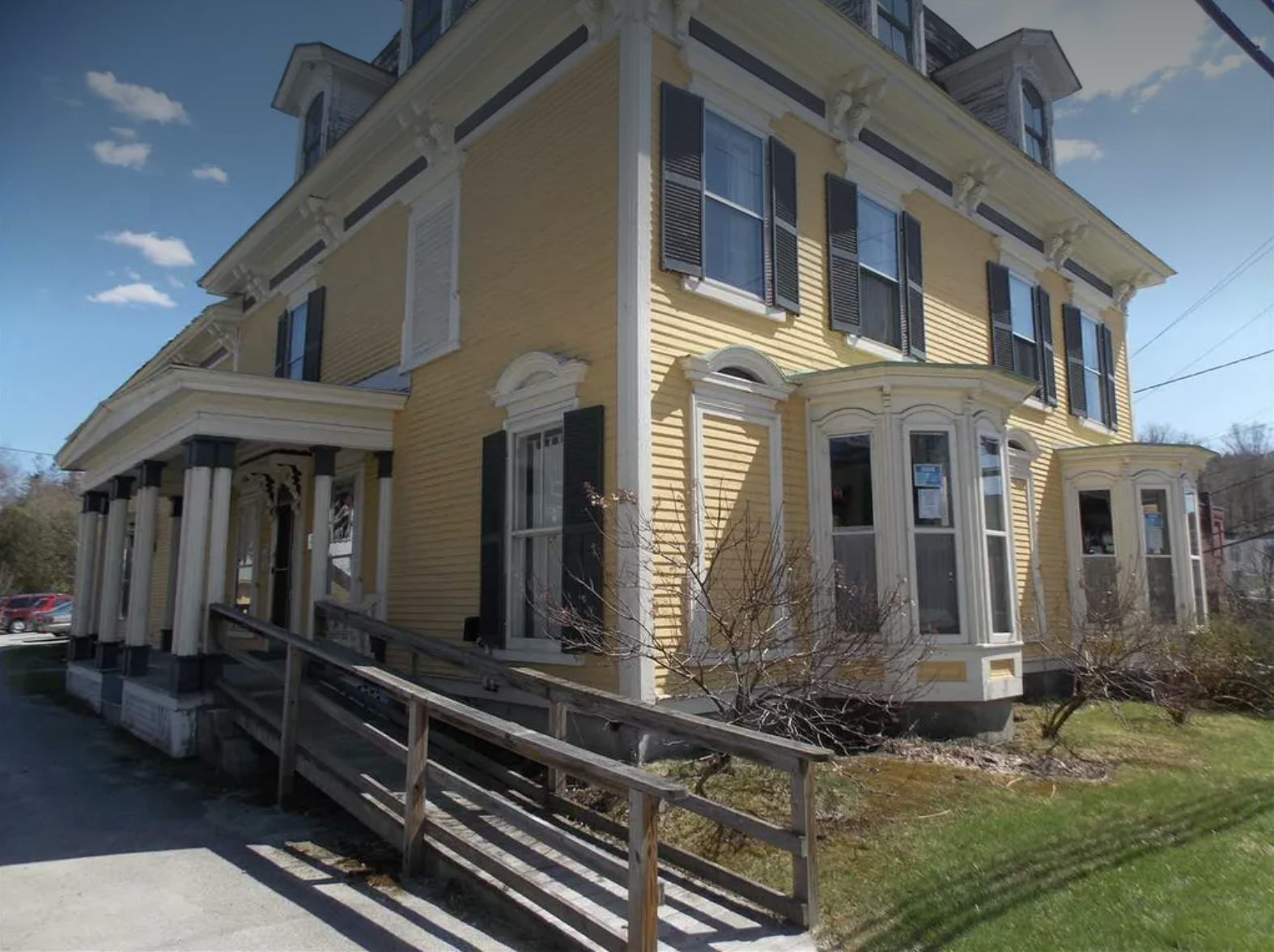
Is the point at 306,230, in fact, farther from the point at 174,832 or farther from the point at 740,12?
the point at 174,832

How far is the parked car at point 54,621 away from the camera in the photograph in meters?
27.0

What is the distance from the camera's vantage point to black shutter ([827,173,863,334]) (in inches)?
374

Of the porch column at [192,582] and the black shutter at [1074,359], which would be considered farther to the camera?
the black shutter at [1074,359]

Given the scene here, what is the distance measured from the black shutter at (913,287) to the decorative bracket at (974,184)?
129cm

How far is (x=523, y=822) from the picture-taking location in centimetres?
446

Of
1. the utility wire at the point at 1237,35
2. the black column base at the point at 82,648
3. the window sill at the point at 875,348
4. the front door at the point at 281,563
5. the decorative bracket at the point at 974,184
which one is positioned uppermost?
the decorative bracket at the point at 974,184

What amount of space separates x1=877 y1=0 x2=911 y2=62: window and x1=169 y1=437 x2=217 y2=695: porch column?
973cm

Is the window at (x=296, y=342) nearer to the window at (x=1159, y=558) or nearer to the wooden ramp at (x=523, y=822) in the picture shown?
the wooden ramp at (x=523, y=822)

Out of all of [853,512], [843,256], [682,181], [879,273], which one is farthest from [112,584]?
[879,273]

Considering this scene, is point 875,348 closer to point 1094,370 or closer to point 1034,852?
point 1034,852

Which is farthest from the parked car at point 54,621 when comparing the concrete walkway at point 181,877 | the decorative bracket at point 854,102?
the decorative bracket at point 854,102

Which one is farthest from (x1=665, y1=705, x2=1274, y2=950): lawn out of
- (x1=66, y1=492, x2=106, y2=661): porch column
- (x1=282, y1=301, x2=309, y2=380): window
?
(x1=66, y1=492, x2=106, y2=661): porch column

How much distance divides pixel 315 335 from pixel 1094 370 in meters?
12.5

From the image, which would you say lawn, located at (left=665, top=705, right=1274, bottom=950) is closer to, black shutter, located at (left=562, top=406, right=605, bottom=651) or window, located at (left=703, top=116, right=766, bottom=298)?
black shutter, located at (left=562, top=406, right=605, bottom=651)
